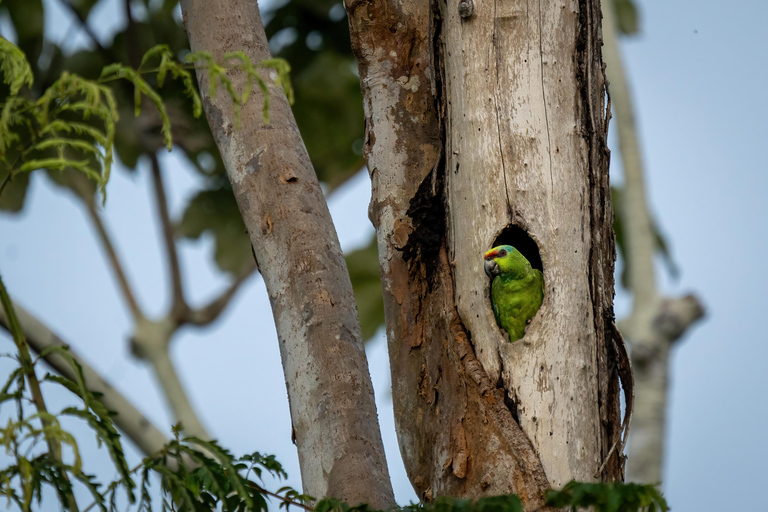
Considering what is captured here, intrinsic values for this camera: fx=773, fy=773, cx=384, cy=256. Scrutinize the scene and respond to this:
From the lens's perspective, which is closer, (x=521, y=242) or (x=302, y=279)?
(x=302, y=279)

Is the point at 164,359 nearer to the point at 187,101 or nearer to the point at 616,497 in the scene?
the point at 187,101

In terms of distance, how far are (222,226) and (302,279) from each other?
750 centimetres

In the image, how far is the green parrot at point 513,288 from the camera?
3121 millimetres

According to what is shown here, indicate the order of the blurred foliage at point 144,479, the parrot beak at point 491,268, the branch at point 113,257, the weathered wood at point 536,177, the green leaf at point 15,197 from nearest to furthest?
1. the blurred foliage at point 144,479
2. the weathered wood at point 536,177
3. the parrot beak at point 491,268
4. the green leaf at point 15,197
5. the branch at point 113,257

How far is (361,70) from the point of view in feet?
12.0

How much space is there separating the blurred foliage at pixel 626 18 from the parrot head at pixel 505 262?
31.9ft

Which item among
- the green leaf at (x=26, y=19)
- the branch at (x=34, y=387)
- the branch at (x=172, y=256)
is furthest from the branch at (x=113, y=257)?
the branch at (x=34, y=387)

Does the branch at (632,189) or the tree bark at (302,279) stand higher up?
the branch at (632,189)

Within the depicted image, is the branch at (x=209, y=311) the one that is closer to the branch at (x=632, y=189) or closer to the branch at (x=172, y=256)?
the branch at (x=172, y=256)

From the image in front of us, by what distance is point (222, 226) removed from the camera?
10.3 meters

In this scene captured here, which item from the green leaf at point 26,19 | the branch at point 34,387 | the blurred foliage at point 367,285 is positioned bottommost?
the branch at point 34,387

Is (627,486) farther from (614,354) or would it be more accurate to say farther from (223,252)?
(223,252)

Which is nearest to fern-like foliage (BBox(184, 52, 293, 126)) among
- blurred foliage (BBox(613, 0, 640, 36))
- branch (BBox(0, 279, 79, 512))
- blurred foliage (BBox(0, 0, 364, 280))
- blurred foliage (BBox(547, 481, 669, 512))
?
branch (BBox(0, 279, 79, 512))

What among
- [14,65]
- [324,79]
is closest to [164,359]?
[324,79]
